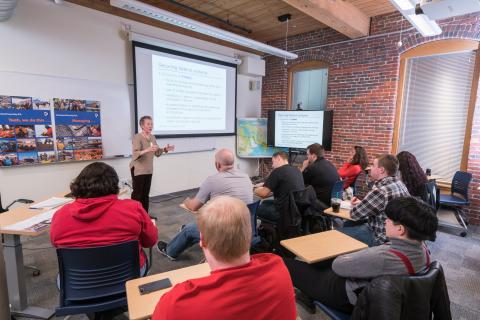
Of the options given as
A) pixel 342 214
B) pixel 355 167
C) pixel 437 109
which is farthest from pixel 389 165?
pixel 437 109

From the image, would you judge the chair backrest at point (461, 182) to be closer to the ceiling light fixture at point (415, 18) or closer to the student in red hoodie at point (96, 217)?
the ceiling light fixture at point (415, 18)

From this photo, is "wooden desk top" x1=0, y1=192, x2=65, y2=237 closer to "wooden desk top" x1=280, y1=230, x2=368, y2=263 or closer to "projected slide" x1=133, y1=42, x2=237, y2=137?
"wooden desk top" x1=280, y1=230, x2=368, y2=263

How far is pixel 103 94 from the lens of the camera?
4.25 metres

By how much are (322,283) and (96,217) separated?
135 centimetres

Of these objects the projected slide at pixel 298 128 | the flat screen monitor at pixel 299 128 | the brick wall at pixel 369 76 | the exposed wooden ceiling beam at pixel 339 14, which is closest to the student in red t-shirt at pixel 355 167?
the brick wall at pixel 369 76

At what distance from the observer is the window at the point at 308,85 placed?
5.93 metres

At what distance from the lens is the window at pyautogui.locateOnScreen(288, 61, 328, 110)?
5.93 metres

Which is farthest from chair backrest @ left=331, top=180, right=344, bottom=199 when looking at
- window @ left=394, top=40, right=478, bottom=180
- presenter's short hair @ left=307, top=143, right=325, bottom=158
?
window @ left=394, top=40, right=478, bottom=180

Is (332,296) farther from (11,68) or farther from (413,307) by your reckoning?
(11,68)

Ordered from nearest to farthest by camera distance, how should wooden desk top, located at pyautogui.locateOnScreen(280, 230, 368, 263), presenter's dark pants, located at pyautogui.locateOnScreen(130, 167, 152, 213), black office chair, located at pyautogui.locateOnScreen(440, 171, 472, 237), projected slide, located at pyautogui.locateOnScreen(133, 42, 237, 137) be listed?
wooden desk top, located at pyautogui.locateOnScreen(280, 230, 368, 263) < black office chair, located at pyautogui.locateOnScreen(440, 171, 472, 237) < presenter's dark pants, located at pyautogui.locateOnScreen(130, 167, 152, 213) < projected slide, located at pyautogui.locateOnScreen(133, 42, 237, 137)

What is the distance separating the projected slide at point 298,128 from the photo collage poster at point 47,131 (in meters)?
3.61

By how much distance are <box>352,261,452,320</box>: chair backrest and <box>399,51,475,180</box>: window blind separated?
4.20m

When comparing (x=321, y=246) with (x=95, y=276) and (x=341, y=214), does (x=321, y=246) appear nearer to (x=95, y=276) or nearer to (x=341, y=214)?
(x=341, y=214)

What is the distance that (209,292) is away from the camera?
0.83 metres
